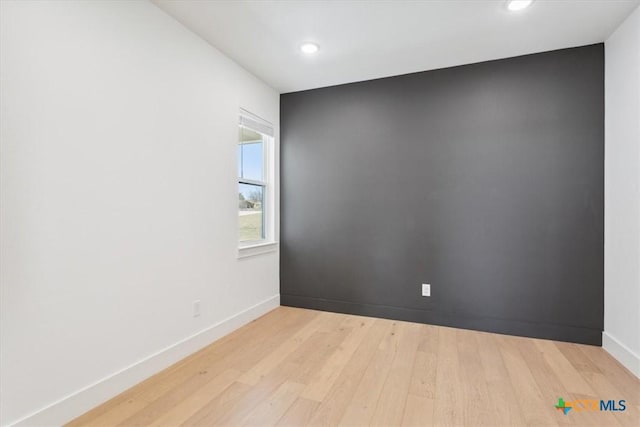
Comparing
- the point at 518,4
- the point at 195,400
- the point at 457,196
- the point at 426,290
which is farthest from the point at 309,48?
the point at 195,400

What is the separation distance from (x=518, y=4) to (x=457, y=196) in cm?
157

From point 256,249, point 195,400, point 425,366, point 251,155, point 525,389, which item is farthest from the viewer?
point 251,155

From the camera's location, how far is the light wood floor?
5.78 ft

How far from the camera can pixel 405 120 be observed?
10.9 ft

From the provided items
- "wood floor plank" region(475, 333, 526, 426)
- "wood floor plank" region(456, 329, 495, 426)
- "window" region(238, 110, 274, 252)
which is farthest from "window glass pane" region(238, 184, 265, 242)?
"wood floor plank" region(475, 333, 526, 426)

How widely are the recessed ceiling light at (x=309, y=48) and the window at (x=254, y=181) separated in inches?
33.5

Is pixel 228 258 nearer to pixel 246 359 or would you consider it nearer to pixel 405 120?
pixel 246 359

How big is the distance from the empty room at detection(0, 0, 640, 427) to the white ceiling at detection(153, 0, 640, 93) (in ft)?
0.07

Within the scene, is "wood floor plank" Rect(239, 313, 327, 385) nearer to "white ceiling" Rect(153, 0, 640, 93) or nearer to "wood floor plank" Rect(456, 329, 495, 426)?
"wood floor plank" Rect(456, 329, 495, 426)

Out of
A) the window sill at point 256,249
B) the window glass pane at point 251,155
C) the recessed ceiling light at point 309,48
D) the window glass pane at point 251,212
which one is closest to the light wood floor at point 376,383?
the window sill at point 256,249

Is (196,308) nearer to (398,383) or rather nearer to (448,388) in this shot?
(398,383)

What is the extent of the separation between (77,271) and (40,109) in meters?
0.86

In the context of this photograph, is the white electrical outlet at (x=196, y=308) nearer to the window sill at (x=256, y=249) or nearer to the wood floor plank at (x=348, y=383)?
the window sill at (x=256, y=249)

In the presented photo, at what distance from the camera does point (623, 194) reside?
7.88ft
